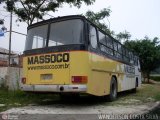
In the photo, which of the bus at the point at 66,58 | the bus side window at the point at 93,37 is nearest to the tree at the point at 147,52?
the bus at the point at 66,58

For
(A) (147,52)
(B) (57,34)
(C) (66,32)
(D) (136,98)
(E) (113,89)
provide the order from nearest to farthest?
(C) (66,32) → (B) (57,34) → (E) (113,89) → (D) (136,98) → (A) (147,52)

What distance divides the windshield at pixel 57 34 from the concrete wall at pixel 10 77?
404 cm

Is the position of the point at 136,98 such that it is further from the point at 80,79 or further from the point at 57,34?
the point at 57,34

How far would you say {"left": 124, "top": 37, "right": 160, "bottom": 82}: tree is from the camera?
39.8 meters

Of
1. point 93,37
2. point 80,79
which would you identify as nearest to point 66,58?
point 80,79

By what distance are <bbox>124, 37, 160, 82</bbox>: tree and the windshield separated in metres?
28.9

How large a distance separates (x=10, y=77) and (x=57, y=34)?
5539 millimetres

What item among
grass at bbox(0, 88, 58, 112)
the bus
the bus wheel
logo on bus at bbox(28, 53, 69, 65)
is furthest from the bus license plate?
the bus wheel

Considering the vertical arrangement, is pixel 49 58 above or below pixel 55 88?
above

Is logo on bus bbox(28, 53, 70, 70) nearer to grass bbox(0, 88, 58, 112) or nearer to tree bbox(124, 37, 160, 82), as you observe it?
grass bbox(0, 88, 58, 112)

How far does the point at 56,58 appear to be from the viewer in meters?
11.0

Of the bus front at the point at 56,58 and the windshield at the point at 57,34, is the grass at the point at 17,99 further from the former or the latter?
the windshield at the point at 57,34

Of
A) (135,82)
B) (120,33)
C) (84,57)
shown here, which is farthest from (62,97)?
(120,33)

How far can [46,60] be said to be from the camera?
1130cm
